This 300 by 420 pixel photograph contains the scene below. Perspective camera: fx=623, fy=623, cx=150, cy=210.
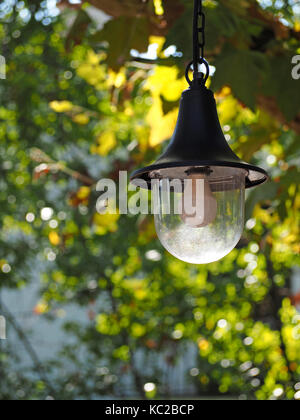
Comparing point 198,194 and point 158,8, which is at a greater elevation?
point 158,8

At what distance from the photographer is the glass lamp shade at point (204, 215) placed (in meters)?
1.10

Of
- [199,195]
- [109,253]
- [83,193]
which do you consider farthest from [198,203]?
[109,253]

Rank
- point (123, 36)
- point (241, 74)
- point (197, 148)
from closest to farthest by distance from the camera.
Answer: point (197, 148)
point (241, 74)
point (123, 36)

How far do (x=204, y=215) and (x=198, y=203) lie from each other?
2 cm

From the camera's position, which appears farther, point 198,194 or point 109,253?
point 109,253

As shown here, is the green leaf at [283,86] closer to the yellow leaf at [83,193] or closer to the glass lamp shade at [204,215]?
the glass lamp shade at [204,215]

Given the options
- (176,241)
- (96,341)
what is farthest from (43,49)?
(176,241)

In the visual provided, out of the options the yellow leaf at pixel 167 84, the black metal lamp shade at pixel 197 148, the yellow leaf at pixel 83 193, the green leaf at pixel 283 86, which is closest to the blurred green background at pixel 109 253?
the yellow leaf at pixel 83 193

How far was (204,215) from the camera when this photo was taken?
1.10m

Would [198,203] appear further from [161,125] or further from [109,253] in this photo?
[109,253]

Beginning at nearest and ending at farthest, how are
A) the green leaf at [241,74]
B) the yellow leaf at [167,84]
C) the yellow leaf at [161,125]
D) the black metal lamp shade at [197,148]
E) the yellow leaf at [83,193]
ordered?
1. the black metal lamp shade at [197,148]
2. the green leaf at [241,74]
3. the yellow leaf at [167,84]
4. the yellow leaf at [161,125]
5. the yellow leaf at [83,193]

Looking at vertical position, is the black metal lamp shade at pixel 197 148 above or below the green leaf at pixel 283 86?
below

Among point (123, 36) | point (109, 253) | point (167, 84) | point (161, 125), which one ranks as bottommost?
point (109, 253)
